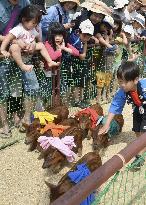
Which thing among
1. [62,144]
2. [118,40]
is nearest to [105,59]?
[118,40]

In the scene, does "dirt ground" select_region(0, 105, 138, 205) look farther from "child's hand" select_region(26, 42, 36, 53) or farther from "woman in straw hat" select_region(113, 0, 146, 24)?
"woman in straw hat" select_region(113, 0, 146, 24)

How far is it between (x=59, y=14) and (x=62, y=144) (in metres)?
2.23

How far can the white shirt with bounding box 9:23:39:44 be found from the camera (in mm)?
4719

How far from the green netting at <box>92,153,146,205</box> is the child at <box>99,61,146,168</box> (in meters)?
0.14

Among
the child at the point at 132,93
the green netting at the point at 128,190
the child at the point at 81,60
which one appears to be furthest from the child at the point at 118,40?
the green netting at the point at 128,190

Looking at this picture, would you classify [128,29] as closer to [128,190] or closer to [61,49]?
[61,49]

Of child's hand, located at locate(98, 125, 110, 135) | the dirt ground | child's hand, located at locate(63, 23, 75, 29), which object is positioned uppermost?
child's hand, located at locate(63, 23, 75, 29)

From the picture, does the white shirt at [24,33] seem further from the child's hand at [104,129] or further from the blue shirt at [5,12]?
the child's hand at [104,129]

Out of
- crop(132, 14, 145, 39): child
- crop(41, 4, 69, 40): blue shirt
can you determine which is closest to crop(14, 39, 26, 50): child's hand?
crop(41, 4, 69, 40): blue shirt

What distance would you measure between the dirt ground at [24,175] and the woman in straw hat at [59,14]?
1643 mm

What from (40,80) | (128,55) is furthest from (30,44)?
(128,55)

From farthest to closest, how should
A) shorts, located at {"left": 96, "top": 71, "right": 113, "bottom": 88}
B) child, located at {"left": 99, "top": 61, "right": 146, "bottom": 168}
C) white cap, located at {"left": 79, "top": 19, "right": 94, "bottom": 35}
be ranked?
shorts, located at {"left": 96, "top": 71, "right": 113, "bottom": 88}
white cap, located at {"left": 79, "top": 19, "right": 94, "bottom": 35}
child, located at {"left": 99, "top": 61, "right": 146, "bottom": 168}

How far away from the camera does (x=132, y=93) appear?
4.22 meters

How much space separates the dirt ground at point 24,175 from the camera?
3.99 metres
